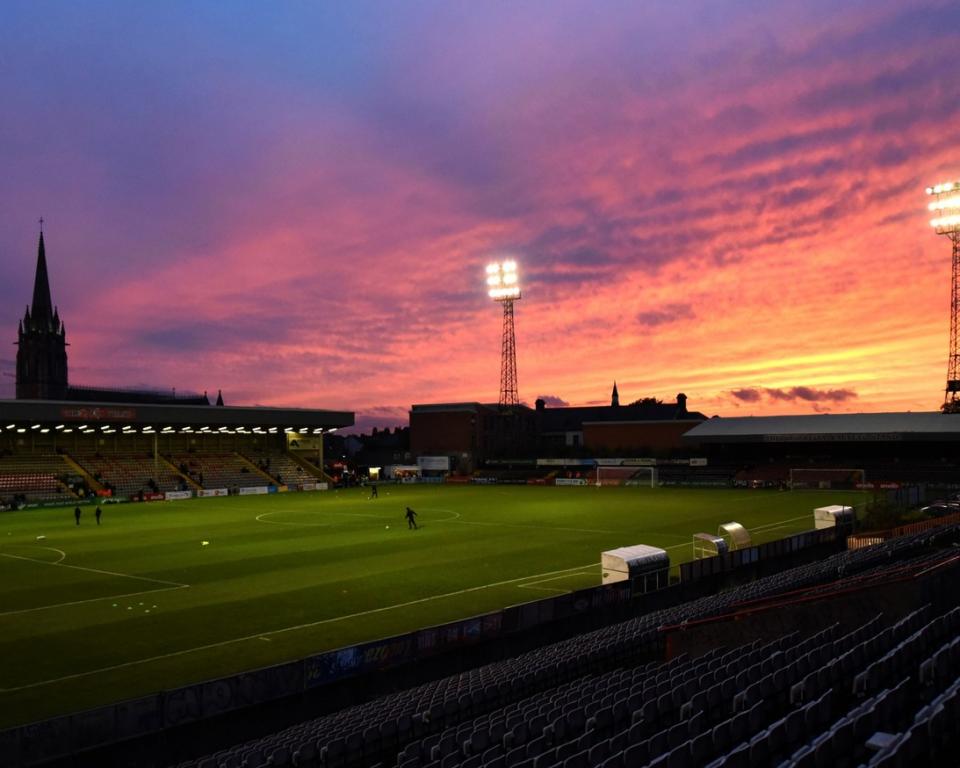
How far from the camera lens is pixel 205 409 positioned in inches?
3521

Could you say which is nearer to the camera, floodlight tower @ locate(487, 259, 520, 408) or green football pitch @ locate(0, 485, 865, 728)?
green football pitch @ locate(0, 485, 865, 728)

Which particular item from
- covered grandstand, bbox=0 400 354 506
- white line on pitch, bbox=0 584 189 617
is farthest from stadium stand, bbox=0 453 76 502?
white line on pitch, bbox=0 584 189 617

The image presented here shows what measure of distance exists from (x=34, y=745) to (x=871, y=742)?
11810mm

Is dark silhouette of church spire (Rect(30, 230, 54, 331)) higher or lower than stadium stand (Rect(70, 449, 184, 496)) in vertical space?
higher

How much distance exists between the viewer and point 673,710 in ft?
37.0

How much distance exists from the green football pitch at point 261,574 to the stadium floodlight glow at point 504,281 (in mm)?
35865

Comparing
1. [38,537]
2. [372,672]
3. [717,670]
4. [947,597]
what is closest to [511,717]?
[717,670]

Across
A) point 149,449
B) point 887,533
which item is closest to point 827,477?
point 887,533

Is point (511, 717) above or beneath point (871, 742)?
beneath

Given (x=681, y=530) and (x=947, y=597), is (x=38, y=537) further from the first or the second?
(x=947, y=597)

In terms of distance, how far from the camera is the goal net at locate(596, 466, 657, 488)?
9631cm

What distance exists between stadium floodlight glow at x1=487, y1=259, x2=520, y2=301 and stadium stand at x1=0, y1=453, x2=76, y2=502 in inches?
2004

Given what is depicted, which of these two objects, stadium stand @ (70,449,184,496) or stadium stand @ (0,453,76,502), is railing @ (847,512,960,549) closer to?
stadium stand @ (70,449,184,496)

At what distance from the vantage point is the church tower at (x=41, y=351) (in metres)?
160
